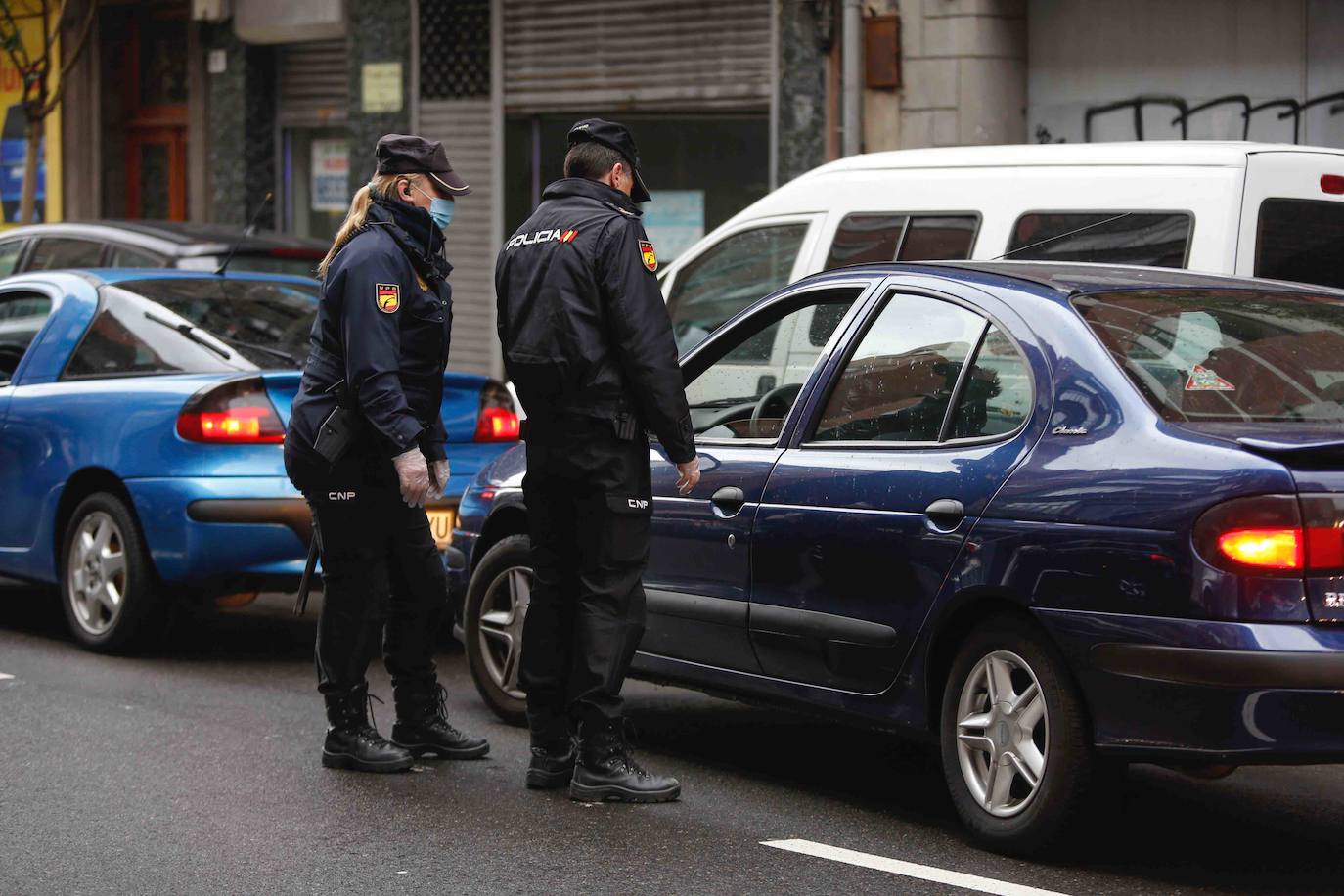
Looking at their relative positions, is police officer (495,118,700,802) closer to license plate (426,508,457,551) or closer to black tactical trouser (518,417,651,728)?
black tactical trouser (518,417,651,728)

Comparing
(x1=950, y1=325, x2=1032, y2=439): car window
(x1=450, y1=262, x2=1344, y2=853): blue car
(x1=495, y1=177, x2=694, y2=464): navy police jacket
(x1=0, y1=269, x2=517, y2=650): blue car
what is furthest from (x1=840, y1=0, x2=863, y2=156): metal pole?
(x1=950, y1=325, x2=1032, y2=439): car window

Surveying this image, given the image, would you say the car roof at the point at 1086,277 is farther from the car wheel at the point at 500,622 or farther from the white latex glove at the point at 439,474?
the car wheel at the point at 500,622

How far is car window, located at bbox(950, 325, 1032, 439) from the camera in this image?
5527 mm

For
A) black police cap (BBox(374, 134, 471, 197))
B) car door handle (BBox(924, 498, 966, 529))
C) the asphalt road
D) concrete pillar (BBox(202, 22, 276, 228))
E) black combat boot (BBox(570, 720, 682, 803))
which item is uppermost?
concrete pillar (BBox(202, 22, 276, 228))

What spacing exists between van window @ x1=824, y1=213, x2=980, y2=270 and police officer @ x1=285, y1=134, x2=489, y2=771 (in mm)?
2883

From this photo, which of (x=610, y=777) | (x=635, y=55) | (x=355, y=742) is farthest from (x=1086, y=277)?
(x=635, y=55)

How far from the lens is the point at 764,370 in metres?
6.58

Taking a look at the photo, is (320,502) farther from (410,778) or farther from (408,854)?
(408,854)

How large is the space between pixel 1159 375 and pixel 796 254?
468 cm

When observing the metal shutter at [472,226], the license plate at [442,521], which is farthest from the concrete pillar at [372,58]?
the license plate at [442,521]

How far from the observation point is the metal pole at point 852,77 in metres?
14.9

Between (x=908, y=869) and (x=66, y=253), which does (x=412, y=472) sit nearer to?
(x=908, y=869)

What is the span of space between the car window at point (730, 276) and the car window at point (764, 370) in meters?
3.23

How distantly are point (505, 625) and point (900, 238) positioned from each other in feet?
9.97
